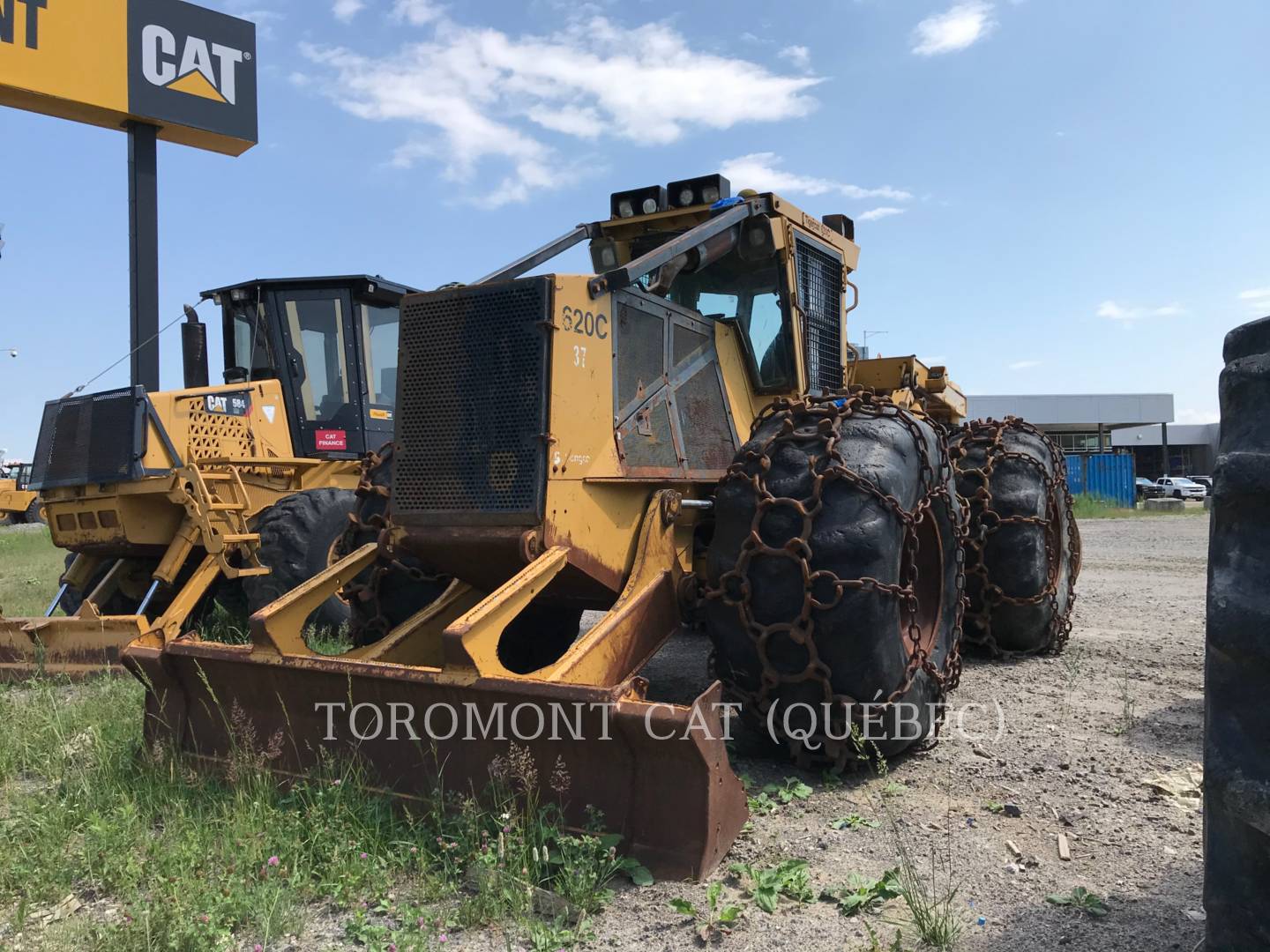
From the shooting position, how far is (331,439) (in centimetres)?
841

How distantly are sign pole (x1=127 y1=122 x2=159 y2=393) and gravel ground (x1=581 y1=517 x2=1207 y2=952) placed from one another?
10.2 m

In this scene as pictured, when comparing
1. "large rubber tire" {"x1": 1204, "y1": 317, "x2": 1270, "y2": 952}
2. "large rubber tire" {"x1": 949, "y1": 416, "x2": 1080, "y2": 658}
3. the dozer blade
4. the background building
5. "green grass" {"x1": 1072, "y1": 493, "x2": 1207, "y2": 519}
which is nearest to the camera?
"large rubber tire" {"x1": 1204, "y1": 317, "x2": 1270, "y2": 952}

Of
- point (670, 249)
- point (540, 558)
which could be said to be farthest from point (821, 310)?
point (540, 558)

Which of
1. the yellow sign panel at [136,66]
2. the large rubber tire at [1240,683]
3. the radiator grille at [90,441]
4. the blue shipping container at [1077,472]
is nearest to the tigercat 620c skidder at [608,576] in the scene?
the large rubber tire at [1240,683]

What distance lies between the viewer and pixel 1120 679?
550cm

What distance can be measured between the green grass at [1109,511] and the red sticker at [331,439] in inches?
780

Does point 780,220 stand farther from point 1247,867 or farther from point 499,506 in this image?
point 1247,867

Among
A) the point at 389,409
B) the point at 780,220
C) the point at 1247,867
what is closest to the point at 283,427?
the point at 389,409

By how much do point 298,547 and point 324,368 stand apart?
2366mm

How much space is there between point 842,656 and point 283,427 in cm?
619

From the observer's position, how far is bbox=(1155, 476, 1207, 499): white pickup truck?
36.8 metres

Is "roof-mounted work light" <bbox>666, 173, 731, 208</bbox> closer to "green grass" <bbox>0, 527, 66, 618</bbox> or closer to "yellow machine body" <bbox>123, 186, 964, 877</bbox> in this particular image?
"yellow machine body" <bbox>123, 186, 964, 877</bbox>

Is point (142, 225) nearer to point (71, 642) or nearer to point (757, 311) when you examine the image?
point (71, 642)

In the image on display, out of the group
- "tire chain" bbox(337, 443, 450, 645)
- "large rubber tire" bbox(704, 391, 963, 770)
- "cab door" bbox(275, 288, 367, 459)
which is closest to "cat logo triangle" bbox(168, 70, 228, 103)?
"cab door" bbox(275, 288, 367, 459)
